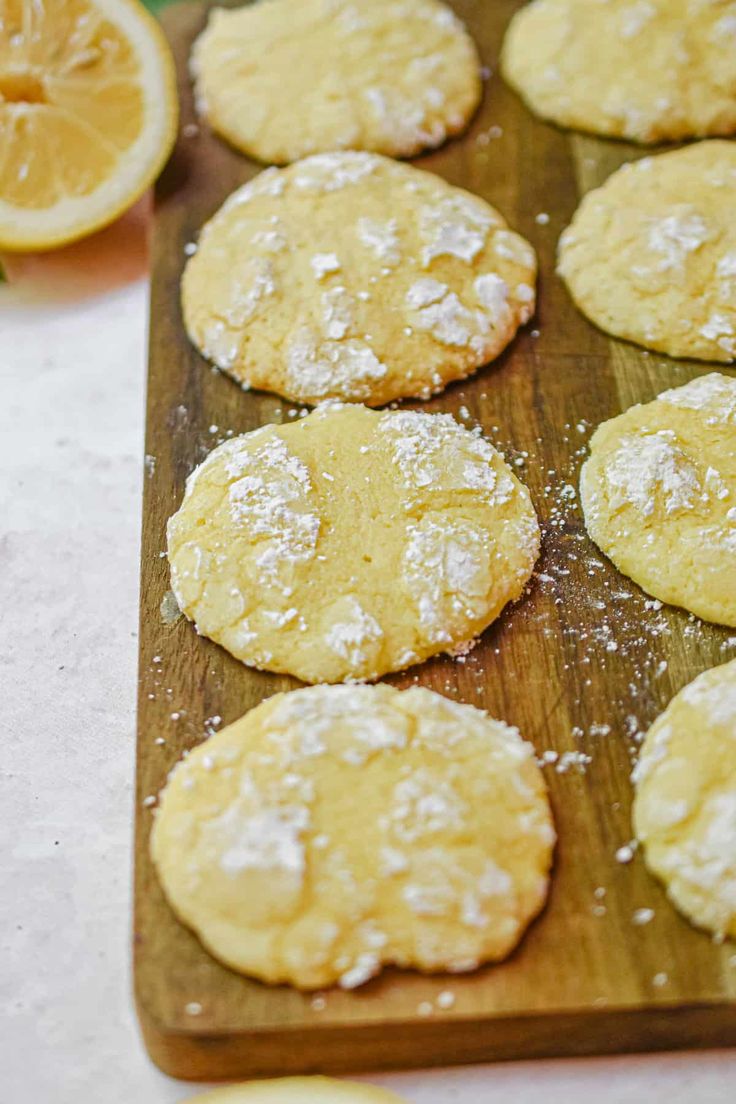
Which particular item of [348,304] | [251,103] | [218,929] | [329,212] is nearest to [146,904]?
[218,929]

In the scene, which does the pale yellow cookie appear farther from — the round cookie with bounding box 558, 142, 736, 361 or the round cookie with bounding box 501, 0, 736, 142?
the round cookie with bounding box 501, 0, 736, 142

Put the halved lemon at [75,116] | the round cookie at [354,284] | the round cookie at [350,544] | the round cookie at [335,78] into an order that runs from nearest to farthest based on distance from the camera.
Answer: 1. the round cookie at [350,544]
2. the round cookie at [354,284]
3. the halved lemon at [75,116]
4. the round cookie at [335,78]

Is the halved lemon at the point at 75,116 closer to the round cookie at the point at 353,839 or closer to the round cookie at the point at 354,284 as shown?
the round cookie at the point at 354,284

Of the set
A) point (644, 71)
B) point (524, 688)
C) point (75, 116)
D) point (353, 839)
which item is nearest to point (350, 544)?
point (524, 688)

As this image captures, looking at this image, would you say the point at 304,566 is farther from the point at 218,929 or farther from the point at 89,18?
the point at 89,18

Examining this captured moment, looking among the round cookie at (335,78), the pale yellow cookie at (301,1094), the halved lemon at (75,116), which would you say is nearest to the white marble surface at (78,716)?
the pale yellow cookie at (301,1094)

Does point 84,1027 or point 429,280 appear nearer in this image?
point 84,1027

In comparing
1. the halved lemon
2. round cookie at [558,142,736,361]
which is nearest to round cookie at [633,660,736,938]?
round cookie at [558,142,736,361]
